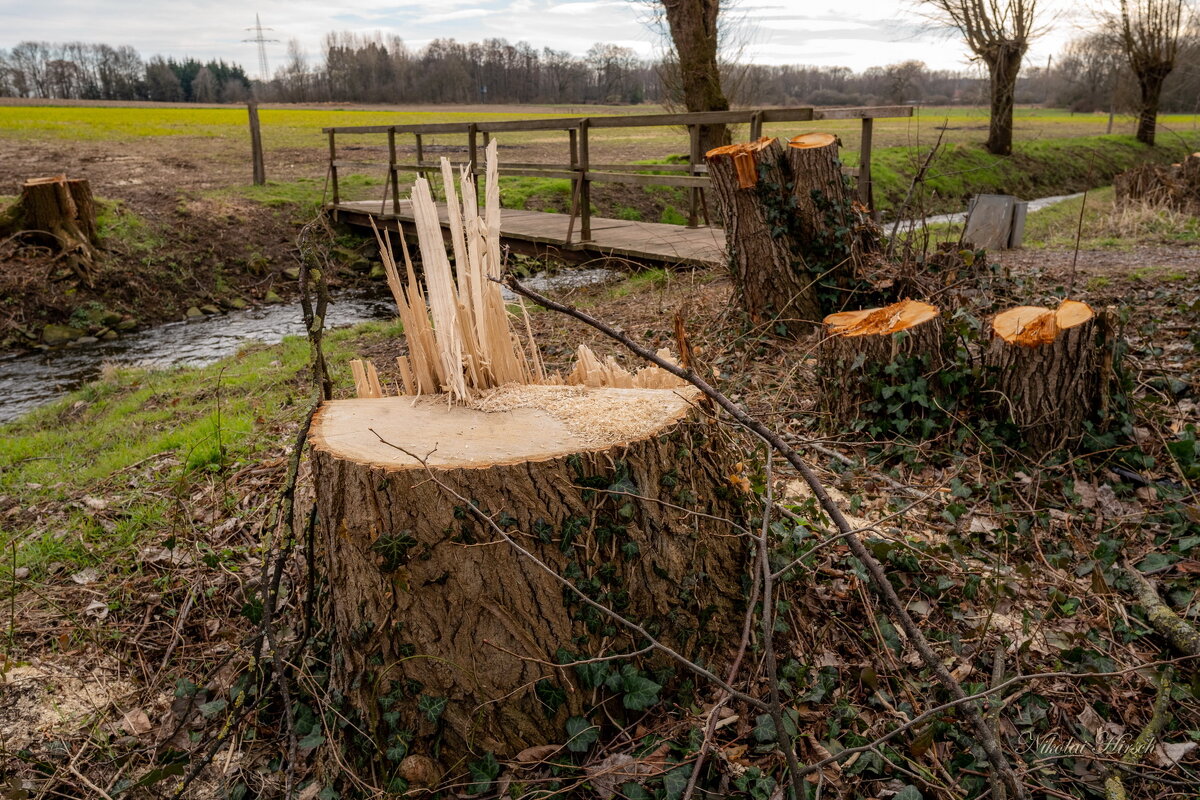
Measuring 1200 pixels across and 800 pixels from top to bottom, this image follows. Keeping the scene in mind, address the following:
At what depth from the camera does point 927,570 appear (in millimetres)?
2932

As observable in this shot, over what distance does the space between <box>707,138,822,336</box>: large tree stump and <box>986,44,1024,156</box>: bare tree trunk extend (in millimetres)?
18344

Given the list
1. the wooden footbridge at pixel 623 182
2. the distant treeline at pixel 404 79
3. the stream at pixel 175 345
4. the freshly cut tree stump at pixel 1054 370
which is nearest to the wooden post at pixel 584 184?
the wooden footbridge at pixel 623 182

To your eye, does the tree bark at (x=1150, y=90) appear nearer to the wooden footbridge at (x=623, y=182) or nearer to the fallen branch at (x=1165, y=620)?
the wooden footbridge at (x=623, y=182)

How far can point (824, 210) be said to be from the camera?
17.2ft

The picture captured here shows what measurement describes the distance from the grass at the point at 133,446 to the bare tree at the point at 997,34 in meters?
19.3

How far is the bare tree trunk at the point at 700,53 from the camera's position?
12.2 metres

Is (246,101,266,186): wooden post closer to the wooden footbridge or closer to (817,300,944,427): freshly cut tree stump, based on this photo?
the wooden footbridge

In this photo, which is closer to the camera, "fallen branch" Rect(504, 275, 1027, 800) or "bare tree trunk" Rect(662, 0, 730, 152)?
"fallen branch" Rect(504, 275, 1027, 800)

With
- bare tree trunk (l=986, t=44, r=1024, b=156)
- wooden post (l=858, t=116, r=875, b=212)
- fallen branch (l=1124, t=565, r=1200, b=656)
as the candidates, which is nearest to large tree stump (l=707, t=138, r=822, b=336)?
wooden post (l=858, t=116, r=875, b=212)

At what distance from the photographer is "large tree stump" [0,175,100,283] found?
10844 millimetres

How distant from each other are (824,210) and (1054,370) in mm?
2076

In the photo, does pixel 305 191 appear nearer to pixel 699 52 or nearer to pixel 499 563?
pixel 699 52

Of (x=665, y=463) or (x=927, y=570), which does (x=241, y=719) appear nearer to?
(x=665, y=463)

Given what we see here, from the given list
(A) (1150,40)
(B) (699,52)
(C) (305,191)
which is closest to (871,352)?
(B) (699,52)
